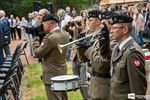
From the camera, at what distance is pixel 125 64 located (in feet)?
16.8

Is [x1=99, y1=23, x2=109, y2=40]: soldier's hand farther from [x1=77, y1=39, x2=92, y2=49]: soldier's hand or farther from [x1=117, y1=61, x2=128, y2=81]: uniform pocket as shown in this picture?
[x1=77, y1=39, x2=92, y2=49]: soldier's hand

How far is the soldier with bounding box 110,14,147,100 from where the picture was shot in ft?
16.2

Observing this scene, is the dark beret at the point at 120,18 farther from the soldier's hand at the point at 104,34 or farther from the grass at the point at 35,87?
the grass at the point at 35,87

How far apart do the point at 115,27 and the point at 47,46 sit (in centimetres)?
271

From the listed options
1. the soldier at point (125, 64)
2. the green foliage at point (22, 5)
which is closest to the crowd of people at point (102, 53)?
the soldier at point (125, 64)

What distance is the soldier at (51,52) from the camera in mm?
7848

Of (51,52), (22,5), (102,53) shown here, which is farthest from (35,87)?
(22,5)

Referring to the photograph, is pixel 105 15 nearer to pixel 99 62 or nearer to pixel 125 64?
pixel 99 62

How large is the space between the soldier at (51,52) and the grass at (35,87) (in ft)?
8.27

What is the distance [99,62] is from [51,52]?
1.98 m

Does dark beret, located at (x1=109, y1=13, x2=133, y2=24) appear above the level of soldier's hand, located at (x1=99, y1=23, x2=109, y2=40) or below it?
above

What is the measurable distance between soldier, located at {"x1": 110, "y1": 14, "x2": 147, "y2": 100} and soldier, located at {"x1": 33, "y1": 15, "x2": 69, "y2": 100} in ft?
8.25

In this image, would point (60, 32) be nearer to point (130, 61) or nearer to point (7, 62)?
point (130, 61)

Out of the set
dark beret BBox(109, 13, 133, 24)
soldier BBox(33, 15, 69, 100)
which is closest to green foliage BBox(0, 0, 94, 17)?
soldier BBox(33, 15, 69, 100)
